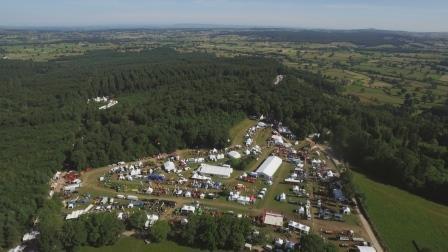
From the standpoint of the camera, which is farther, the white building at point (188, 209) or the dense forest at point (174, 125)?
the dense forest at point (174, 125)

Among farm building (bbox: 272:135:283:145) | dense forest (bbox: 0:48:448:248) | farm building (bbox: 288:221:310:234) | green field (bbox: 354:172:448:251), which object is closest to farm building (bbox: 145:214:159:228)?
dense forest (bbox: 0:48:448:248)

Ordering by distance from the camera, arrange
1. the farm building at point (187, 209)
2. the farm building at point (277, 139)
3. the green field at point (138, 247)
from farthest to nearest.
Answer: the farm building at point (277, 139) < the farm building at point (187, 209) < the green field at point (138, 247)

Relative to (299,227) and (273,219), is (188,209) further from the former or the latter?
(299,227)

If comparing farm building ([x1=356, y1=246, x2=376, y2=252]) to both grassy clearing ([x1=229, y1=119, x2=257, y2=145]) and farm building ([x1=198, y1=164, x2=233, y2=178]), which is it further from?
grassy clearing ([x1=229, y1=119, x2=257, y2=145])

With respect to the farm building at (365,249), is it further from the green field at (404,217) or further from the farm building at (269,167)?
the farm building at (269,167)

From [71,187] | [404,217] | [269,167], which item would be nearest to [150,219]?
[71,187]

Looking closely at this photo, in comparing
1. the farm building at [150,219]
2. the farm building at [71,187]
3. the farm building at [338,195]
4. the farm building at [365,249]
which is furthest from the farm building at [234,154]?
the farm building at [365,249]
